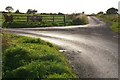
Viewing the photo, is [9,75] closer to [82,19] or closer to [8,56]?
[8,56]

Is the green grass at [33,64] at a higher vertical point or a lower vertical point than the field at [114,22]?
lower

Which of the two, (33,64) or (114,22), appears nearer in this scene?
(33,64)

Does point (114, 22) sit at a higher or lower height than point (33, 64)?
higher

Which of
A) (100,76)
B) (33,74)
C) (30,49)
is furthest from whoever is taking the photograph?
(30,49)

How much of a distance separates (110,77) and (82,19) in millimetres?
36755

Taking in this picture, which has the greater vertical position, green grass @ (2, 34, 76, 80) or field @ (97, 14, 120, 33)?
field @ (97, 14, 120, 33)

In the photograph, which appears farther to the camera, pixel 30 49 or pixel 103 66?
pixel 30 49

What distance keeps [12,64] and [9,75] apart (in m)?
1.23

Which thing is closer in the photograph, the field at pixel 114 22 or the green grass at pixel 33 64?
the green grass at pixel 33 64

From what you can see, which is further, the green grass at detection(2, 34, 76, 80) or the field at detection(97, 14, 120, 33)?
the field at detection(97, 14, 120, 33)

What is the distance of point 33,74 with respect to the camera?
9906 mm

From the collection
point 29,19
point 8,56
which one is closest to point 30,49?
point 8,56

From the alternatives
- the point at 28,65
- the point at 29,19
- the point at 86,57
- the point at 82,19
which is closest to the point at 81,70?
the point at 28,65

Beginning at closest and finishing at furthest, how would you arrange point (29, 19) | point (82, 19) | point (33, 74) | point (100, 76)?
point (33, 74), point (100, 76), point (29, 19), point (82, 19)
